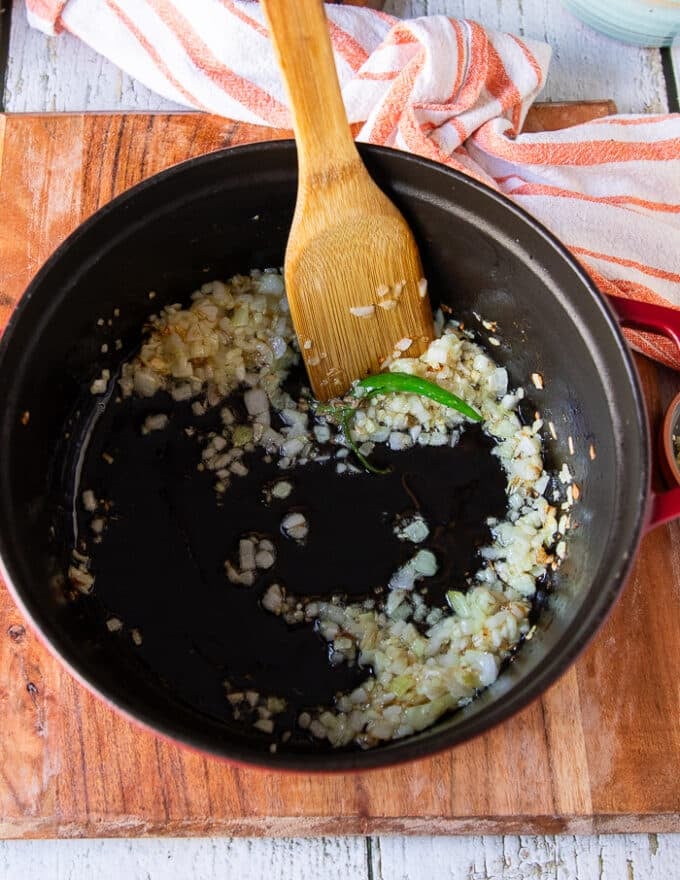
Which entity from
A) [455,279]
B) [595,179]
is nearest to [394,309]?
[455,279]

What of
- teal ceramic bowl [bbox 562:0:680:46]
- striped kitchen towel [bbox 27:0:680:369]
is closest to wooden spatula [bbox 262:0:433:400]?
striped kitchen towel [bbox 27:0:680:369]

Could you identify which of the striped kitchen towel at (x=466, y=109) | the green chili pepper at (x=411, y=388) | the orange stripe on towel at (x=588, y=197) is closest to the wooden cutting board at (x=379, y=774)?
the green chili pepper at (x=411, y=388)

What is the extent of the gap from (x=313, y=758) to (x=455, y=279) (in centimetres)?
69

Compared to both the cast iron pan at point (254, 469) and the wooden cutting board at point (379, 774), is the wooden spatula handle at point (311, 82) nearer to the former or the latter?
the cast iron pan at point (254, 469)

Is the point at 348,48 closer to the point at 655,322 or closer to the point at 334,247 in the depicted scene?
the point at 334,247

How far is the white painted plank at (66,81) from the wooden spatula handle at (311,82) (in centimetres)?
Result: 47

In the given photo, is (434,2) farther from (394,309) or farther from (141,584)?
(141,584)

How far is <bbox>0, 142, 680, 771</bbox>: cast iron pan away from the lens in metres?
1.05

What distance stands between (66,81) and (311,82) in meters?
0.61

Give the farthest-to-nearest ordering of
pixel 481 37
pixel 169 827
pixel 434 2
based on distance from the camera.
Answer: pixel 434 2, pixel 481 37, pixel 169 827

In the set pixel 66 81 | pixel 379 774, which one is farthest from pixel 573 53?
pixel 379 774

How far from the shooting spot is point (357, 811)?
1.09 meters

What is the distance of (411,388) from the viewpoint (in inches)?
48.8

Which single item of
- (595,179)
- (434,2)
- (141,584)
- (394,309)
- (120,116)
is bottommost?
(141,584)
